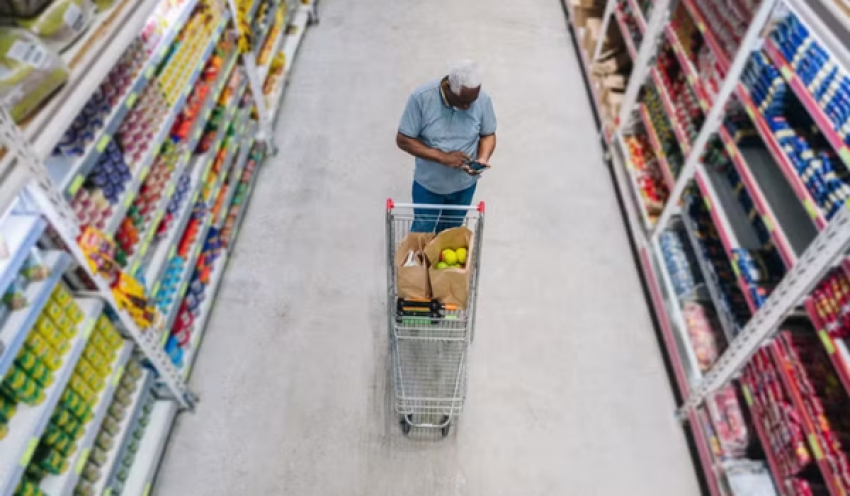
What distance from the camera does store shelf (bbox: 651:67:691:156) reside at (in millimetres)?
3609

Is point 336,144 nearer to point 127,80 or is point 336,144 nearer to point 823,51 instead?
point 127,80

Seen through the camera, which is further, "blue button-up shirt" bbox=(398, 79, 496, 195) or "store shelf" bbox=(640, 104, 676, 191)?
"store shelf" bbox=(640, 104, 676, 191)

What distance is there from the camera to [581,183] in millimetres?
4824

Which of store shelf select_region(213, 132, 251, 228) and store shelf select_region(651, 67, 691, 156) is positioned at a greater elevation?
store shelf select_region(651, 67, 691, 156)

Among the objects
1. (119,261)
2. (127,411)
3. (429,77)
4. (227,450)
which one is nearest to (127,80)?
(119,261)

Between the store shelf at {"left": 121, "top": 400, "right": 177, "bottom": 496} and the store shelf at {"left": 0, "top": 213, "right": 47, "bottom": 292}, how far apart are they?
1323 mm

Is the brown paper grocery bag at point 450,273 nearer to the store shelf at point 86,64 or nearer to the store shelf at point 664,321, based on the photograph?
the store shelf at point 86,64

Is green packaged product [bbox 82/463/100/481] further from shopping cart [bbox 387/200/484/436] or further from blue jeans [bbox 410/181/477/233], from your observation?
blue jeans [bbox 410/181/477/233]

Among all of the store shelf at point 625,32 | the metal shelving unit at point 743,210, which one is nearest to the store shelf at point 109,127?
the metal shelving unit at point 743,210

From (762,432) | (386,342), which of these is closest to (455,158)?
(386,342)

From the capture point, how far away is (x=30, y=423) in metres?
2.14

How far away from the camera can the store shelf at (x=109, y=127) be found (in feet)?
7.71

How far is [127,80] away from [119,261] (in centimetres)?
88

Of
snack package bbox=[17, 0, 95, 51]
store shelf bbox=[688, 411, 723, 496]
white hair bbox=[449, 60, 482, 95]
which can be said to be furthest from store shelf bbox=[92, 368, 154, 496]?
store shelf bbox=[688, 411, 723, 496]
